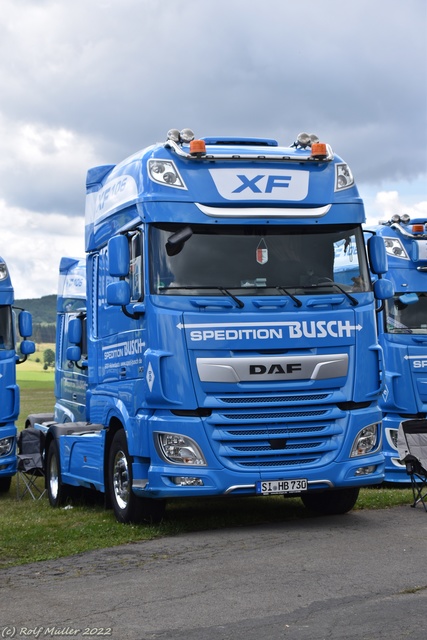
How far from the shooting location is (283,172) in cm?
1148

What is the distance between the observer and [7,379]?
16.8m

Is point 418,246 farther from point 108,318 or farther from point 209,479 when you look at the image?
point 209,479

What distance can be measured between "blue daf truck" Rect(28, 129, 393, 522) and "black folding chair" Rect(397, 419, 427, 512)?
158 cm

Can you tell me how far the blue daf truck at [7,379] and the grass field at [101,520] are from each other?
91 cm

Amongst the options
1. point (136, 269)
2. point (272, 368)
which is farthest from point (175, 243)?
point (272, 368)

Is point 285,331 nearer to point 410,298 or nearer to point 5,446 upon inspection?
point 410,298

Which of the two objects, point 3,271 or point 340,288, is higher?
point 3,271

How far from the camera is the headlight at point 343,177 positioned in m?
11.7

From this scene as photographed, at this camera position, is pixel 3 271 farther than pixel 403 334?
Yes

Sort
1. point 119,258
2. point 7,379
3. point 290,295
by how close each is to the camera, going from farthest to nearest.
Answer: point 7,379 < point 119,258 < point 290,295

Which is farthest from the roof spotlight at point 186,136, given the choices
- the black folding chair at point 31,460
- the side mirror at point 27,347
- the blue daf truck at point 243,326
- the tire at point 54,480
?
the side mirror at point 27,347

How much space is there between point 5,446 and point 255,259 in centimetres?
721

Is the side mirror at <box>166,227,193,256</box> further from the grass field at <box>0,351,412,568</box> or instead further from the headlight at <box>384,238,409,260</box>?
Answer: the headlight at <box>384,238,409,260</box>

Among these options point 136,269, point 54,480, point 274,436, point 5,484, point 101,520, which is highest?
point 136,269
